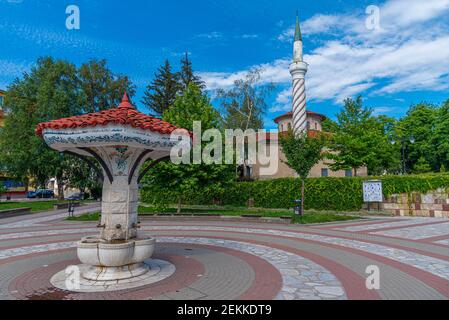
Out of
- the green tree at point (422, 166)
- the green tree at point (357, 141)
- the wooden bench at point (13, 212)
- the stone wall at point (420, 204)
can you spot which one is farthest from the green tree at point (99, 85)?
the green tree at point (422, 166)

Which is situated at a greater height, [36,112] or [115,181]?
[36,112]

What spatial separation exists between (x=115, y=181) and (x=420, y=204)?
917 inches

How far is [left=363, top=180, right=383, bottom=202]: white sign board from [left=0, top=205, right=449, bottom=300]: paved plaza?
802 centimetres

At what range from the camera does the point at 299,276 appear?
6703 mm

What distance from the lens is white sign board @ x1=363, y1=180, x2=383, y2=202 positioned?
71.2ft

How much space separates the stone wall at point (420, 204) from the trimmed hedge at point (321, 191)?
0.40 metres

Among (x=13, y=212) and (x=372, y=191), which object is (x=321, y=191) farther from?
(x=13, y=212)

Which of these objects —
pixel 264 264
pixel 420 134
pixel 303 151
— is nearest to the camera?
pixel 264 264

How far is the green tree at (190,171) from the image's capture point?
65.1 ft

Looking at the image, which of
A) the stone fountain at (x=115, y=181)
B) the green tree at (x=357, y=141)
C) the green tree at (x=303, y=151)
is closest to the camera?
the stone fountain at (x=115, y=181)

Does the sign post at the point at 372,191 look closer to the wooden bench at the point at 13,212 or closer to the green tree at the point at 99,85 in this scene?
the wooden bench at the point at 13,212

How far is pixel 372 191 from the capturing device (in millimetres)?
22047

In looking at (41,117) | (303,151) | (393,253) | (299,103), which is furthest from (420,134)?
(41,117)
